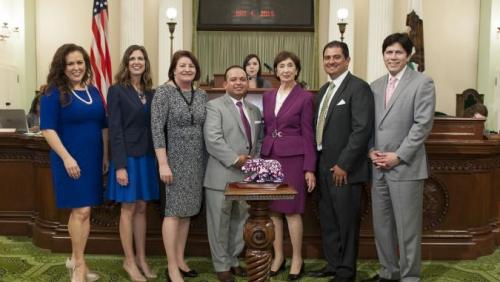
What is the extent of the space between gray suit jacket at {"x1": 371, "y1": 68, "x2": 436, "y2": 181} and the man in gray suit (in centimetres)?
95

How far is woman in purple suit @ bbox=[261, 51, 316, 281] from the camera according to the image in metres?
3.88

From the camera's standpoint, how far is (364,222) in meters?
4.70

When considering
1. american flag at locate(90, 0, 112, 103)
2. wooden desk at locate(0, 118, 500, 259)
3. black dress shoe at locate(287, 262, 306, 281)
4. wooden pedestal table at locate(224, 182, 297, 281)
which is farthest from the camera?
american flag at locate(90, 0, 112, 103)

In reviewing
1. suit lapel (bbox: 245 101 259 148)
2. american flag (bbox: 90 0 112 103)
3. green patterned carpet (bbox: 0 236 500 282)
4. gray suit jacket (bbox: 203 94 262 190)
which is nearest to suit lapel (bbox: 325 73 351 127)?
suit lapel (bbox: 245 101 259 148)

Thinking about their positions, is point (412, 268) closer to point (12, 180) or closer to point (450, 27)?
point (12, 180)

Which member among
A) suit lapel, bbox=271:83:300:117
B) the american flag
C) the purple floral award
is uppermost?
the american flag

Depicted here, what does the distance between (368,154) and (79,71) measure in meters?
2.16

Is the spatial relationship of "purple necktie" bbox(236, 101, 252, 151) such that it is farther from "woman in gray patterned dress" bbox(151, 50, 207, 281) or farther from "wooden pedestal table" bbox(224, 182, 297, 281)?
"wooden pedestal table" bbox(224, 182, 297, 281)

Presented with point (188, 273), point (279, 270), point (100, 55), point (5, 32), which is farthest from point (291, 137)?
point (5, 32)

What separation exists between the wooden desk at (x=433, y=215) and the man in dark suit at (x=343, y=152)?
78cm

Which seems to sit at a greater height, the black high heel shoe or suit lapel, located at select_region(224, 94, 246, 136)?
suit lapel, located at select_region(224, 94, 246, 136)

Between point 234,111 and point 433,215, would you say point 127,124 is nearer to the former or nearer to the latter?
point 234,111

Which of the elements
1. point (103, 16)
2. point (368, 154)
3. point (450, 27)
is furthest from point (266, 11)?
point (368, 154)

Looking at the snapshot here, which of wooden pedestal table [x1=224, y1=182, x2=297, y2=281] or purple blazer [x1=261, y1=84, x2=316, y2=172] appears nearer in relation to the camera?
wooden pedestal table [x1=224, y1=182, x2=297, y2=281]
